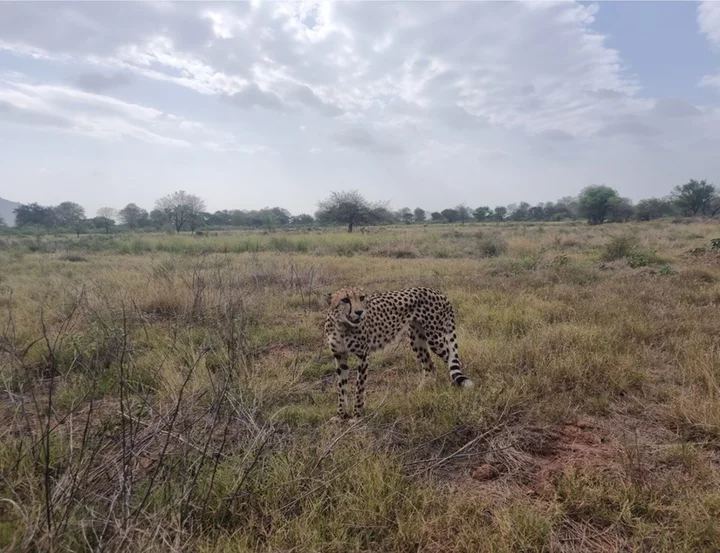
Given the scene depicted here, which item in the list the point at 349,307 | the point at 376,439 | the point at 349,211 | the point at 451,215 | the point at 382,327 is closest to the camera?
the point at 376,439

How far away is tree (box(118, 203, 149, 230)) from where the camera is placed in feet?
213

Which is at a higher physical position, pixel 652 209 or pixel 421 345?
pixel 652 209

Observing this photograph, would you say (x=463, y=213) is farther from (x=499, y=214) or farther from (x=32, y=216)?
(x=32, y=216)

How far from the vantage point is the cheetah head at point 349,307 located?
3.70m

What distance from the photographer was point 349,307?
3719 millimetres

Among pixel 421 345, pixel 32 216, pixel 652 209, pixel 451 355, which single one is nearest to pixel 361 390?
pixel 451 355

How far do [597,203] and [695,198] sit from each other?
14.1 meters

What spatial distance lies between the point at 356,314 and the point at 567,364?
208 centimetres

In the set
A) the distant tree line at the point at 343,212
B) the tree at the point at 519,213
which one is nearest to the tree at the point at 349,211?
the distant tree line at the point at 343,212

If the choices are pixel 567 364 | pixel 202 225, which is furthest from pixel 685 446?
pixel 202 225

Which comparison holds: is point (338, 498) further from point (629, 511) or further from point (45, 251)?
point (45, 251)

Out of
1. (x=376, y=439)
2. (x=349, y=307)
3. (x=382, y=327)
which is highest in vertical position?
(x=349, y=307)

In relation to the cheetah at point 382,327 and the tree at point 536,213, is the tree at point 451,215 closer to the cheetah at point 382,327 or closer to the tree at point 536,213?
the tree at point 536,213

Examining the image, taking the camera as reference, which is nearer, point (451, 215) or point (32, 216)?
point (32, 216)
